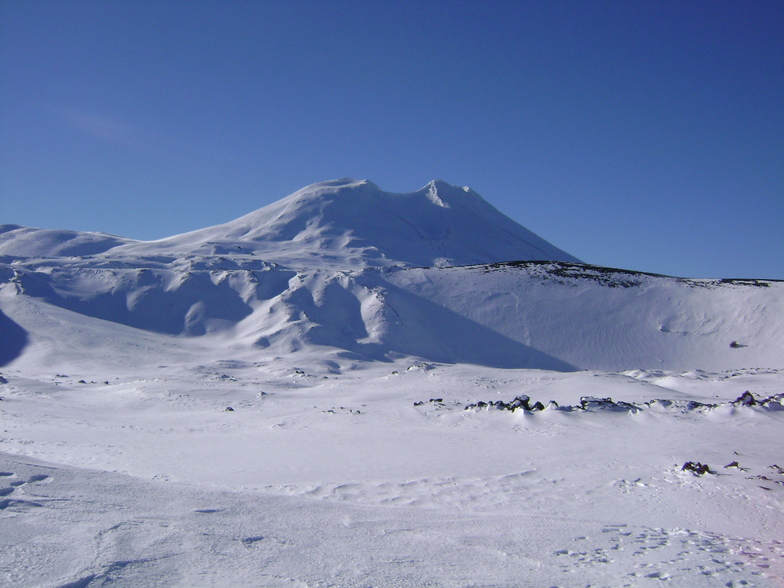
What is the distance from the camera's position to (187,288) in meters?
49.0

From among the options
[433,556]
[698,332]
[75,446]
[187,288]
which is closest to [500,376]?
[75,446]

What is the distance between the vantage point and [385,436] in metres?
13.7

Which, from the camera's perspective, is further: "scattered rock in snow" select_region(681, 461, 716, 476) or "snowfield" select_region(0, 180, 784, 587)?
"scattered rock in snow" select_region(681, 461, 716, 476)

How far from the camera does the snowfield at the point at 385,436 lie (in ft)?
17.7

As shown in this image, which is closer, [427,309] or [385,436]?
[385,436]

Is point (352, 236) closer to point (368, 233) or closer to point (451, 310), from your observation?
point (368, 233)

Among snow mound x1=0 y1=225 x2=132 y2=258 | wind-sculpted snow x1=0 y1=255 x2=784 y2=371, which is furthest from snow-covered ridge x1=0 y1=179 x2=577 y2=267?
wind-sculpted snow x1=0 y1=255 x2=784 y2=371

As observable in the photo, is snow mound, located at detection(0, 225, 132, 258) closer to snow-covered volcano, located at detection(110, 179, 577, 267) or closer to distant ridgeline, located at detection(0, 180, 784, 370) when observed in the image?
snow-covered volcano, located at detection(110, 179, 577, 267)

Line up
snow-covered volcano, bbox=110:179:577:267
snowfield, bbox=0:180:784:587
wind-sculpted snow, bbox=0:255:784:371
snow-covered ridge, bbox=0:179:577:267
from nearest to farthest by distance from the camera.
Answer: snowfield, bbox=0:180:784:587, wind-sculpted snow, bbox=0:255:784:371, snow-covered ridge, bbox=0:179:577:267, snow-covered volcano, bbox=110:179:577:267

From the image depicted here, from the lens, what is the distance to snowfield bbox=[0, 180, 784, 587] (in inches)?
213

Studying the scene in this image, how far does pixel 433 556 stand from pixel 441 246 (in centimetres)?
7931

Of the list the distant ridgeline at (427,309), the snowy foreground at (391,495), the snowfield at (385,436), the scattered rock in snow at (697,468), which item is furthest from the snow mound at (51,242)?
the scattered rock in snow at (697,468)

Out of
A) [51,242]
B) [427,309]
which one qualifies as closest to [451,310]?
[427,309]

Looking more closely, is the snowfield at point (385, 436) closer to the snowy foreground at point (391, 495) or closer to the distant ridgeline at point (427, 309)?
A: the snowy foreground at point (391, 495)
